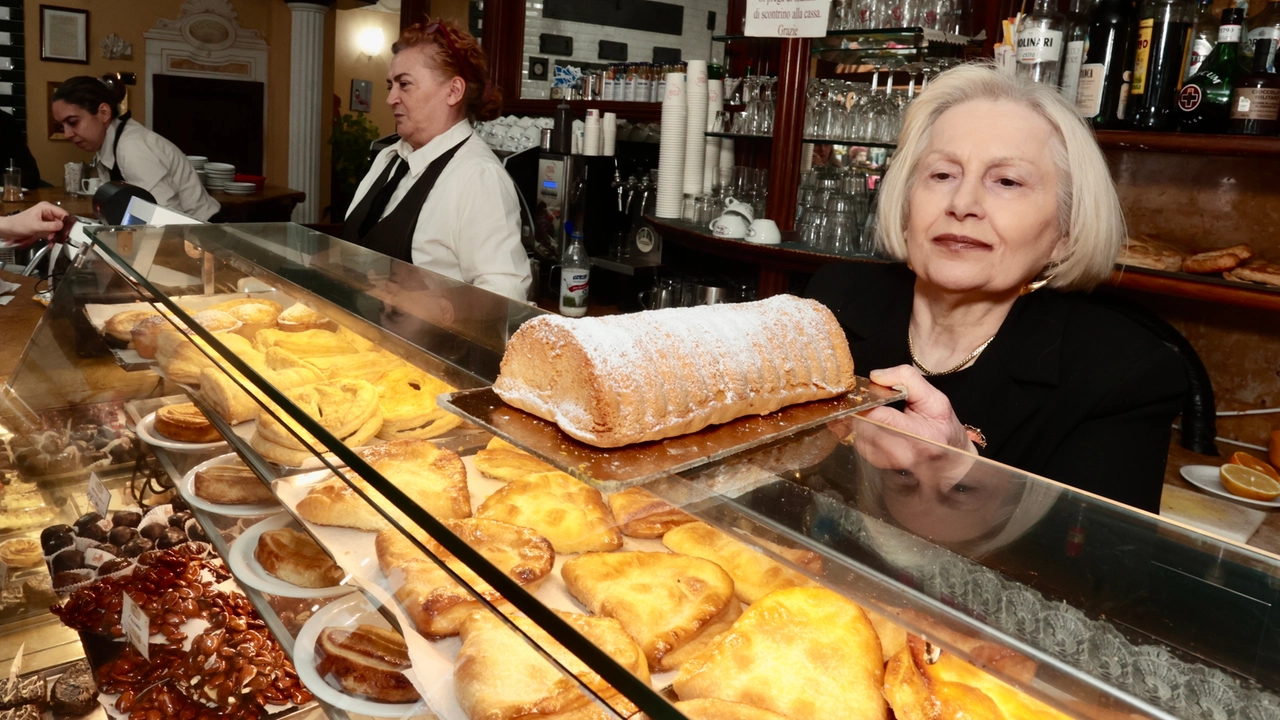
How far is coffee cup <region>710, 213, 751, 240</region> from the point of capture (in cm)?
412

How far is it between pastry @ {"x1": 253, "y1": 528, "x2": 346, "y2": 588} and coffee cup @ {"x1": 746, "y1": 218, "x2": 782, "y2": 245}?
2885 mm

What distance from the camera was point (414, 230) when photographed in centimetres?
322

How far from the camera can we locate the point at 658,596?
0.88m

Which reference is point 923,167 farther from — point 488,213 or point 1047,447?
point 488,213

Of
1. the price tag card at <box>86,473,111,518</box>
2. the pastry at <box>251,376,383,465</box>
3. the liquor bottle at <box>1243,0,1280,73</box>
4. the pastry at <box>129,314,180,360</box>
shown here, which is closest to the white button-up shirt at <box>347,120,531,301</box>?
the pastry at <box>129,314,180,360</box>

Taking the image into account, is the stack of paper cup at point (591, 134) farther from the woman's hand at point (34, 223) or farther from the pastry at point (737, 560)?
the pastry at point (737, 560)

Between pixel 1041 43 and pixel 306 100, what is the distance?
11.4 meters

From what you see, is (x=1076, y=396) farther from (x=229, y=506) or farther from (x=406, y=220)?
(x=406, y=220)

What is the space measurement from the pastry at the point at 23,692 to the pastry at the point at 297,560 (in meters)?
0.63

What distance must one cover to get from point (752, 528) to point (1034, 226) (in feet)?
3.78

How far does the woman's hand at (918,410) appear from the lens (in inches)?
53.0

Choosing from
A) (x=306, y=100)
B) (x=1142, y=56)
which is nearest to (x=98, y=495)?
(x=1142, y=56)

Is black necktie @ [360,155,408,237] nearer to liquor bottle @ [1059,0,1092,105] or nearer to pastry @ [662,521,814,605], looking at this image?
liquor bottle @ [1059,0,1092,105]

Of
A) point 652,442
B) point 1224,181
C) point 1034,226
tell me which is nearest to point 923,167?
point 1034,226
